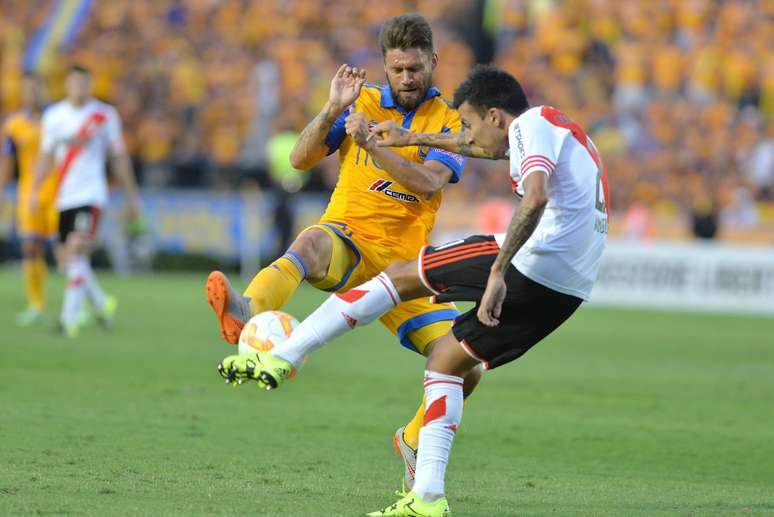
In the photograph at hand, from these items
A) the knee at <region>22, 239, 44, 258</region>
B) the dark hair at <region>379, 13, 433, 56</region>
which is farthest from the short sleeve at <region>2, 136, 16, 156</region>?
the dark hair at <region>379, 13, 433, 56</region>

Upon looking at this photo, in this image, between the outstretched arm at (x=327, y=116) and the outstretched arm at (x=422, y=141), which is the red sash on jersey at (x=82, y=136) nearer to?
the outstretched arm at (x=327, y=116)

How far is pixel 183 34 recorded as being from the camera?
2842cm

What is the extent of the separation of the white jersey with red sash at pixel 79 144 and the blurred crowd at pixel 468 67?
38.9ft

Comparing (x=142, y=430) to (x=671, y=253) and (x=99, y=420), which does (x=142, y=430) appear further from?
(x=671, y=253)

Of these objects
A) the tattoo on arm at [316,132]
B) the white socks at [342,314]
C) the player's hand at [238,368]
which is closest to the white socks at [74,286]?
the tattoo on arm at [316,132]

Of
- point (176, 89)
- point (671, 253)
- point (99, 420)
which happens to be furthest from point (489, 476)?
point (176, 89)

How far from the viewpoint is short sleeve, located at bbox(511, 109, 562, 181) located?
17.5ft

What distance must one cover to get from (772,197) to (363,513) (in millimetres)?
19947

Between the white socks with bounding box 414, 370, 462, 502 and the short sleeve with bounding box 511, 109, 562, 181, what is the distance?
109 centimetres

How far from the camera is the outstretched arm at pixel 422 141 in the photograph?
611 centimetres

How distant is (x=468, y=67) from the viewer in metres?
27.3

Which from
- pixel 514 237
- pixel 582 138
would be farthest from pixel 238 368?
pixel 582 138

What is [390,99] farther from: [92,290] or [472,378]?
[92,290]

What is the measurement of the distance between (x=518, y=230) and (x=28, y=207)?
1048 centimetres
